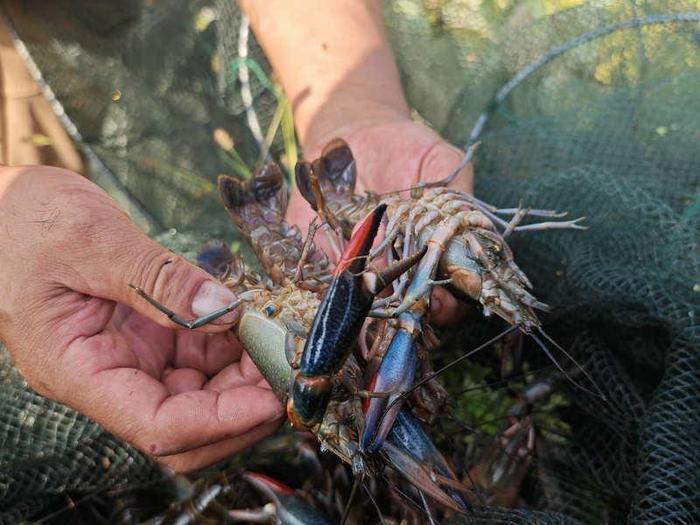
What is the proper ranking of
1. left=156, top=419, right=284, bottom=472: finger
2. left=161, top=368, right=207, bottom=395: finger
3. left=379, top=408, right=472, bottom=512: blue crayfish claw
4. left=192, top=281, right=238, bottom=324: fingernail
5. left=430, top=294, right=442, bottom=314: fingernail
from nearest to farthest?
left=379, top=408, right=472, bottom=512: blue crayfish claw < left=192, top=281, right=238, bottom=324: fingernail < left=156, top=419, right=284, bottom=472: finger < left=161, top=368, right=207, bottom=395: finger < left=430, top=294, right=442, bottom=314: fingernail

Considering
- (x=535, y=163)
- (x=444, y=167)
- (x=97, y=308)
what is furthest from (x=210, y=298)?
(x=535, y=163)

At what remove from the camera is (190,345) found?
278cm

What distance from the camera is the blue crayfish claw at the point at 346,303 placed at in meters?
1.83

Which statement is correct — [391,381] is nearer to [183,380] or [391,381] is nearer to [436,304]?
[436,304]

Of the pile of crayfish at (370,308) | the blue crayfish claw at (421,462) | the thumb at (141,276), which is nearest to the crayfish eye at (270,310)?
the pile of crayfish at (370,308)

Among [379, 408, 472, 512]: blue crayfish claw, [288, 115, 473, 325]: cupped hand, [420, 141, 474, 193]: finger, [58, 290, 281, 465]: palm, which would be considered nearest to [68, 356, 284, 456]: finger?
[58, 290, 281, 465]: palm

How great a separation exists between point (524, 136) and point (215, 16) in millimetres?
2002

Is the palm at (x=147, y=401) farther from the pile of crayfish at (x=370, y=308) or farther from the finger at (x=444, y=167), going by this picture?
the finger at (x=444, y=167)

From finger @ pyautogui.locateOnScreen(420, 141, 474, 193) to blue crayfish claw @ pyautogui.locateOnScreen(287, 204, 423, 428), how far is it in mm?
1146

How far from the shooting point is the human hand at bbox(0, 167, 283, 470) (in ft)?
7.40

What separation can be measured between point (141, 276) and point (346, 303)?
0.77 m

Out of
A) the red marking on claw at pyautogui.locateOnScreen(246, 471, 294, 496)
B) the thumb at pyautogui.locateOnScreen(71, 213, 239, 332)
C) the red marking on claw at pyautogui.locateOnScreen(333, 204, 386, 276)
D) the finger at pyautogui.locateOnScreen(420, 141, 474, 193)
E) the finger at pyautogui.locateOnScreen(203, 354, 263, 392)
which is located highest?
the red marking on claw at pyautogui.locateOnScreen(333, 204, 386, 276)

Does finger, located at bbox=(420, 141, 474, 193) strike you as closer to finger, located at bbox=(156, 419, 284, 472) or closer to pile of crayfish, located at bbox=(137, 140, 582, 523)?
pile of crayfish, located at bbox=(137, 140, 582, 523)

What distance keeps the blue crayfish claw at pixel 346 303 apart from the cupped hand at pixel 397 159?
940 millimetres
